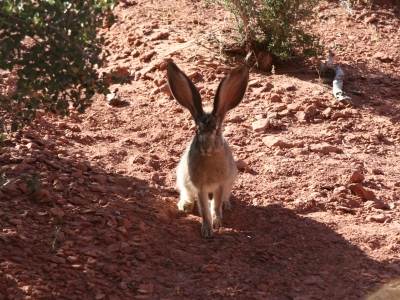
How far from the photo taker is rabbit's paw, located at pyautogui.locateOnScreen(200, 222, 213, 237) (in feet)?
20.5

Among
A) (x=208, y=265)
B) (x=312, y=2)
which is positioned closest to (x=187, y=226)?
(x=208, y=265)

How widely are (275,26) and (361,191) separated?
308 cm

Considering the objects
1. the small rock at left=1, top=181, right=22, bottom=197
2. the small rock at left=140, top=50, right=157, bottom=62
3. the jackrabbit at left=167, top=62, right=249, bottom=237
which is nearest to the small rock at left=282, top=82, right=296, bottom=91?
the small rock at left=140, top=50, right=157, bottom=62

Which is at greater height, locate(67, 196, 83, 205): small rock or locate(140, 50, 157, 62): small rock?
locate(140, 50, 157, 62): small rock

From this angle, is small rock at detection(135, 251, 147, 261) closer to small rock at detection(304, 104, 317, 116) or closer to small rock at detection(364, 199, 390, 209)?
small rock at detection(364, 199, 390, 209)

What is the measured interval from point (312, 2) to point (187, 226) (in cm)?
439

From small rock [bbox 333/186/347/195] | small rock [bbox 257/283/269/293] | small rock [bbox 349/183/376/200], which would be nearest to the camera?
small rock [bbox 257/283/269/293]

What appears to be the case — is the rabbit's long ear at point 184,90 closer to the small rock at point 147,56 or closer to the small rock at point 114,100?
the small rock at point 114,100

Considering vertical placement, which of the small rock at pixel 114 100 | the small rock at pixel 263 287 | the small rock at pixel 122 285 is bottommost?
the small rock at pixel 263 287

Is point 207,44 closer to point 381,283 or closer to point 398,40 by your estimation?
point 398,40

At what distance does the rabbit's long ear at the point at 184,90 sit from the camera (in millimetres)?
6250

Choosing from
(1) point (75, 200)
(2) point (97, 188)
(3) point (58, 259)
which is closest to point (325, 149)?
(2) point (97, 188)

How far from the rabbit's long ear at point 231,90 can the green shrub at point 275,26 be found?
2.74 meters

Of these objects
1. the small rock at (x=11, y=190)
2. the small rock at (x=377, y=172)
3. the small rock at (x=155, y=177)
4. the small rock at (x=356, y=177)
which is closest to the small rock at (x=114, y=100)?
the small rock at (x=155, y=177)
